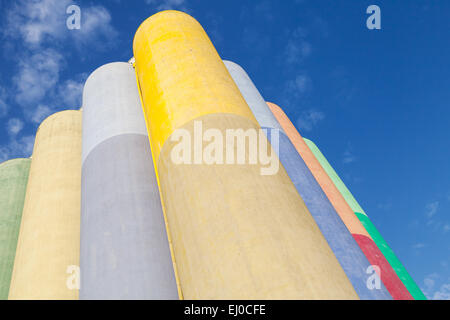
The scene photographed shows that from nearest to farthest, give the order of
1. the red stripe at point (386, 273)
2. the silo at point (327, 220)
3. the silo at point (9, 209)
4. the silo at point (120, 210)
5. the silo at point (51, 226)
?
the silo at point (120, 210), the silo at point (327, 220), the silo at point (51, 226), the red stripe at point (386, 273), the silo at point (9, 209)

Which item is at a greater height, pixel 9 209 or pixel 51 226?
pixel 9 209

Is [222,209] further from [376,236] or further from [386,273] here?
[376,236]

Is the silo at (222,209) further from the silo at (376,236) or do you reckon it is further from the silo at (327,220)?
the silo at (376,236)

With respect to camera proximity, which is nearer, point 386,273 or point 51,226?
point 51,226

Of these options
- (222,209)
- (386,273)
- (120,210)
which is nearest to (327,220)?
(386,273)

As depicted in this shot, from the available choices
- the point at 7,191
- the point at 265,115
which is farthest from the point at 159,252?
the point at 7,191

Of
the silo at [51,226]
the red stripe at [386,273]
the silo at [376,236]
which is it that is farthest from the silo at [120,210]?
the silo at [376,236]

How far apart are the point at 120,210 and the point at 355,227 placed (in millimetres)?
8998

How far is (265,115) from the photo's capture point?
45.2ft

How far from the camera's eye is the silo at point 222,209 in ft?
17.6

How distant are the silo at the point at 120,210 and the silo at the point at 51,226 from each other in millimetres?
1939

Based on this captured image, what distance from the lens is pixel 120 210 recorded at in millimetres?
8602
